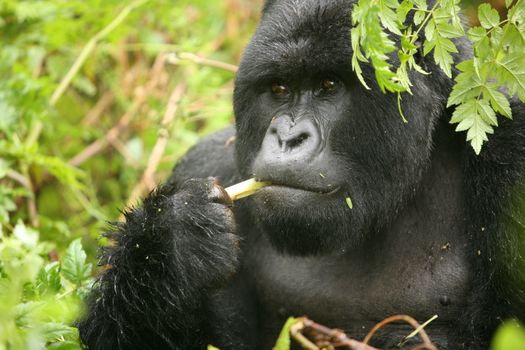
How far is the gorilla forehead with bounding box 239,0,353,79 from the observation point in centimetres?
341

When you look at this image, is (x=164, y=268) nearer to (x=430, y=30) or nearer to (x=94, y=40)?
(x=430, y=30)

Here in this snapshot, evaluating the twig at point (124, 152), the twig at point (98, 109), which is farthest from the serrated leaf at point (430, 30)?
the twig at point (98, 109)

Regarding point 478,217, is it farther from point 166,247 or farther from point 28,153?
point 28,153

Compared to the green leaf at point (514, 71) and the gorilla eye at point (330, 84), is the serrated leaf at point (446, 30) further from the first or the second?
the gorilla eye at point (330, 84)

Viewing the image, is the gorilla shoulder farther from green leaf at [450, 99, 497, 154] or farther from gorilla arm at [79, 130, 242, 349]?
green leaf at [450, 99, 497, 154]

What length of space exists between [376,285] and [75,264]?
1320 mm

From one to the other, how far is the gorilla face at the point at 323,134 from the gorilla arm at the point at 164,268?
230 mm

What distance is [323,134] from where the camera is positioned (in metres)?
3.40

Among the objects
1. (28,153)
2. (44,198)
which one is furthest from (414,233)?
(44,198)

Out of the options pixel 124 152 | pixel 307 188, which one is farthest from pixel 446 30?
pixel 124 152

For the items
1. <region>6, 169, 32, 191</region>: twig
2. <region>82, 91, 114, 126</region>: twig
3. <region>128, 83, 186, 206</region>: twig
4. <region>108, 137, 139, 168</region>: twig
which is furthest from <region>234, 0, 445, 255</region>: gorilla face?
<region>82, 91, 114, 126</region>: twig

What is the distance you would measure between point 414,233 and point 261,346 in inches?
36.5

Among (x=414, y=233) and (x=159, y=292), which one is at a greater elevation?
(x=159, y=292)

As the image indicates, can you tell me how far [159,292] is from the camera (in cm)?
347
